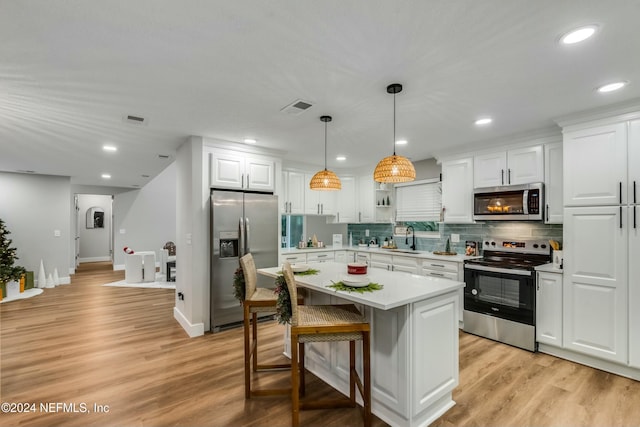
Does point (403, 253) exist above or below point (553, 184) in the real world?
below

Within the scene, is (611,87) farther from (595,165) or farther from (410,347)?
(410,347)

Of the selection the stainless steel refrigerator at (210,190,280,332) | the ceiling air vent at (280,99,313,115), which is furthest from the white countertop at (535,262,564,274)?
the stainless steel refrigerator at (210,190,280,332)

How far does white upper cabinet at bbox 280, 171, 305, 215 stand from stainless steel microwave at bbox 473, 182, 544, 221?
2.75m

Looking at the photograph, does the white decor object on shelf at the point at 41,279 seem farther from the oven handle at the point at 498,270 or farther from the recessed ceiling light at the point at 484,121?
the recessed ceiling light at the point at 484,121

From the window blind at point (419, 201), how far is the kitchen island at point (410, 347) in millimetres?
2781

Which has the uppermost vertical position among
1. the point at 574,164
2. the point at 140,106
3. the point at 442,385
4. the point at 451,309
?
the point at 140,106

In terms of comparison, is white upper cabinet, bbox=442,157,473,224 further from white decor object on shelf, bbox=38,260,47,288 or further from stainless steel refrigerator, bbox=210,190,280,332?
white decor object on shelf, bbox=38,260,47,288

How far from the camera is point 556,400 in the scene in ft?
7.86

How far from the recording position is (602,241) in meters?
2.88

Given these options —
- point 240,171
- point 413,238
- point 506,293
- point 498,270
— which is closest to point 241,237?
point 240,171

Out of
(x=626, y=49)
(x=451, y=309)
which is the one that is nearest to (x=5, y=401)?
(x=451, y=309)

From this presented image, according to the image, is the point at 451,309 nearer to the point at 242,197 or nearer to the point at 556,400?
the point at 556,400

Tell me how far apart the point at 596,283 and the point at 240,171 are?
4.09m

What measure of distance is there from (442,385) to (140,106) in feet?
11.1
